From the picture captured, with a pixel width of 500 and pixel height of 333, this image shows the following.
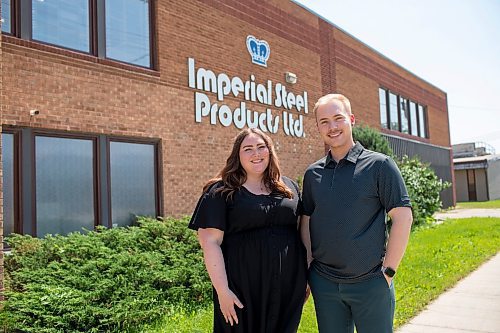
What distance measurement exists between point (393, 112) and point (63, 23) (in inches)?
634

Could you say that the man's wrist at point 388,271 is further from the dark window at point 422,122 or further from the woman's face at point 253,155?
the dark window at point 422,122

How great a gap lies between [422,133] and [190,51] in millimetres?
17768

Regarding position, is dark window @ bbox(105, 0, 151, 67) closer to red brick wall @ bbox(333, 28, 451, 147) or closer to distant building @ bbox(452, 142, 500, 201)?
red brick wall @ bbox(333, 28, 451, 147)

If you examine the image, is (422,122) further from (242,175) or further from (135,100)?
(242,175)

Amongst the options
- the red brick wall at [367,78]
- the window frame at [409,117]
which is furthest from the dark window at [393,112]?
the red brick wall at [367,78]

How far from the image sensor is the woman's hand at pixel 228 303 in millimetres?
2713

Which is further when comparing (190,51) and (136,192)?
(190,51)

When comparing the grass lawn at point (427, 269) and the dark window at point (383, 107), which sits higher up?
the dark window at point (383, 107)

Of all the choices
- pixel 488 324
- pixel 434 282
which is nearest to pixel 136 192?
pixel 434 282

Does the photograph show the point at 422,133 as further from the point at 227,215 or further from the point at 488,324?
the point at 227,215

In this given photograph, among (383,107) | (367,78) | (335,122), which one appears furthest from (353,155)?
(383,107)

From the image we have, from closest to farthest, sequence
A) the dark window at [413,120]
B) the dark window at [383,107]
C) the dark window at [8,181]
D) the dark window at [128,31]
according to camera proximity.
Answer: the dark window at [8,181] < the dark window at [128,31] < the dark window at [383,107] < the dark window at [413,120]

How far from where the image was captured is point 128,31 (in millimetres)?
9062

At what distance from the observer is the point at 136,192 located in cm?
888
